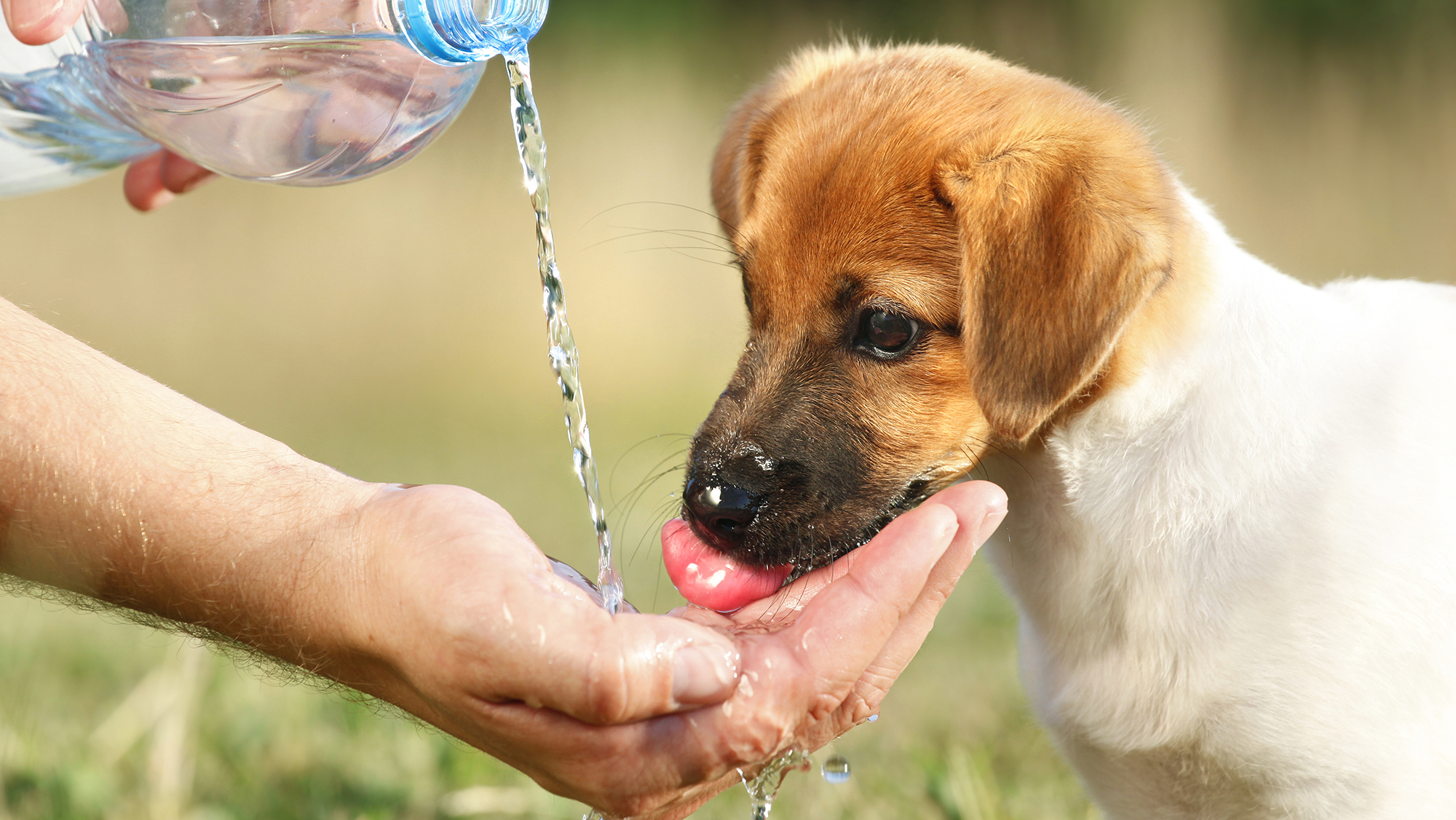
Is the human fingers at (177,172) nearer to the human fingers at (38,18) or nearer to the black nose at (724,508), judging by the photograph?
the human fingers at (38,18)

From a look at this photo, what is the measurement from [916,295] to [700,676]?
1.08m

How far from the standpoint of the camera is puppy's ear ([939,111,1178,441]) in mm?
2258

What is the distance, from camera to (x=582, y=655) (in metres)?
1.75

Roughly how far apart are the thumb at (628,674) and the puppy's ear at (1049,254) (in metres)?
0.83

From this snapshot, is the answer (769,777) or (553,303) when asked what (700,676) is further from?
(553,303)

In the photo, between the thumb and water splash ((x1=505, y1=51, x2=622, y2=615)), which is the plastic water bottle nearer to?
water splash ((x1=505, y1=51, x2=622, y2=615))

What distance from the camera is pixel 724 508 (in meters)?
2.43

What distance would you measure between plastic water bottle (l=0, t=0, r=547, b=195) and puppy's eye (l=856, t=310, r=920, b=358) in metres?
0.95

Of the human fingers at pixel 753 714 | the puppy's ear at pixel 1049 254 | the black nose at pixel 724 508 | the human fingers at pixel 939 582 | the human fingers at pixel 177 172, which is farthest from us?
the human fingers at pixel 177 172

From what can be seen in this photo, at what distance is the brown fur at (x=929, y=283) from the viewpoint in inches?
90.3

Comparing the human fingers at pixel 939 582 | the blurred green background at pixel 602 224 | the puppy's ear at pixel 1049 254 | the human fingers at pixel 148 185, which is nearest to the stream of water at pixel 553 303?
the human fingers at pixel 939 582

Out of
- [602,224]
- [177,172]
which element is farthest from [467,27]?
[602,224]

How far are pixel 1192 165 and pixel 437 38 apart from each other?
7.22m

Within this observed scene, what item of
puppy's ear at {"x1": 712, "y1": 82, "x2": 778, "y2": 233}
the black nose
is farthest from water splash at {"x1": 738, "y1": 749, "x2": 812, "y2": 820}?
puppy's ear at {"x1": 712, "y1": 82, "x2": 778, "y2": 233}
